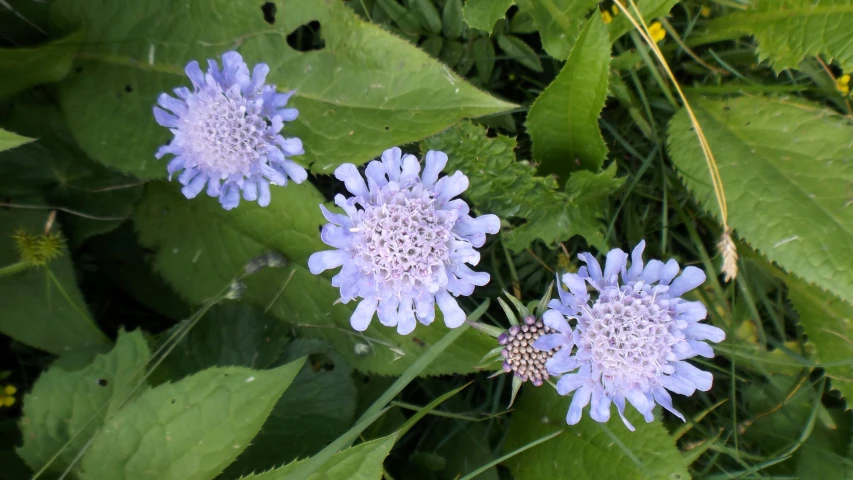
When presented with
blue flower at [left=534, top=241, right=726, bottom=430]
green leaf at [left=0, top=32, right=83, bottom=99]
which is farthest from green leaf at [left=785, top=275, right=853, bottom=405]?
green leaf at [left=0, top=32, right=83, bottom=99]

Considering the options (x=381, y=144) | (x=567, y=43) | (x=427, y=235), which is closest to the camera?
(x=427, y=235)

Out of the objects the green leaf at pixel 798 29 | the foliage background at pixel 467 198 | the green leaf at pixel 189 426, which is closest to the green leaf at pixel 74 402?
the foliage background at pixel 467 198

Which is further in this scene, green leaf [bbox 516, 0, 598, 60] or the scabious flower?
green leaf [bbox 516, 0, 598, 60]

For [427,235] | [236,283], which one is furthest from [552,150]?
[236,283]

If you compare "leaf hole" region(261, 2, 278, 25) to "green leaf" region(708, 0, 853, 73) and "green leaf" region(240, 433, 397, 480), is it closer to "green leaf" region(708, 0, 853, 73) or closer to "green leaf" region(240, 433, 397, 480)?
"green leaf" region(240, 433, 397, 480)

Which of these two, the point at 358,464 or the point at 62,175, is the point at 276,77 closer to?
the point at 62,175

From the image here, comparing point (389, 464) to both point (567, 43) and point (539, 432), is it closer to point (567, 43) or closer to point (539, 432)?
point (539, 432)

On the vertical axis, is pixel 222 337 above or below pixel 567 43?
below
